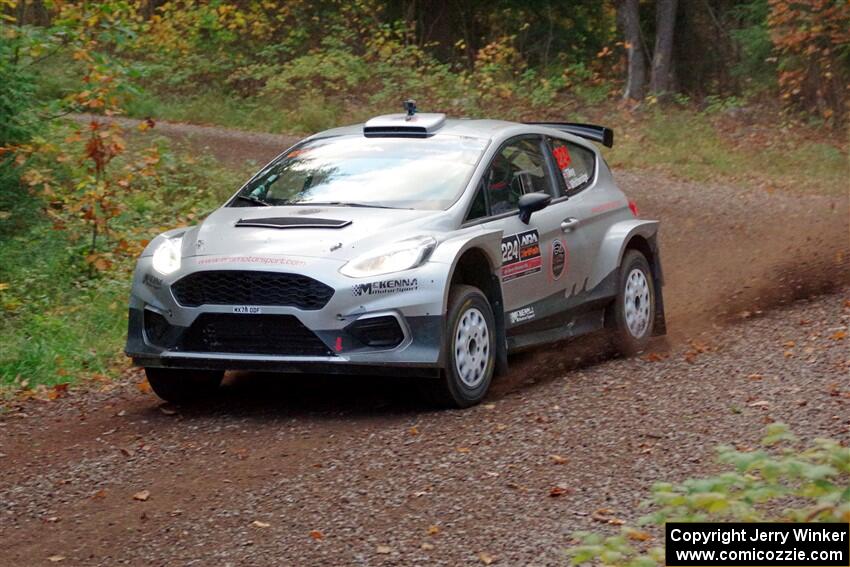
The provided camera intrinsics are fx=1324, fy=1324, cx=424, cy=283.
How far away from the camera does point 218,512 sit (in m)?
6.06

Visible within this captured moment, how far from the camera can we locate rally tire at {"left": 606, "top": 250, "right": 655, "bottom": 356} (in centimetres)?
983

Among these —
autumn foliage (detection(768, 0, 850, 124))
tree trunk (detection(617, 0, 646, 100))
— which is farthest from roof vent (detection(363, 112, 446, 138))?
tree trunk (detection(617, 0, 646, 100))

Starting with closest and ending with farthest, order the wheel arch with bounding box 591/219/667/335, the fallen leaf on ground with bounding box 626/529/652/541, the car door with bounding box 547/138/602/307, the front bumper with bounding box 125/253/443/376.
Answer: the fallen leaf on ground with bounding box 626/529/652/541, the front bumper with bounding box 125/253/443/376, the car door with bounding box 547/138/602/307, the wheel arch with bounding box 591/219/667/335

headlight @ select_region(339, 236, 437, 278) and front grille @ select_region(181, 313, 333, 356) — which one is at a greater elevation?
headlight @ select_region(339, 236, 437, 278)

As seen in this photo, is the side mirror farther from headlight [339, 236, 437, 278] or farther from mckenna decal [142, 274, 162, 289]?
mckenna decal [142, 274, 162, 289]

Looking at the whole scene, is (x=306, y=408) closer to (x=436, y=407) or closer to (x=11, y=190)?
(x=436, y=407)

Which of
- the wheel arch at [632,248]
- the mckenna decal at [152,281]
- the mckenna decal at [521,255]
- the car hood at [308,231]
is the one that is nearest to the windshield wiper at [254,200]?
the car hood at [308,231]

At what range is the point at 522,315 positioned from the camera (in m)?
8.80

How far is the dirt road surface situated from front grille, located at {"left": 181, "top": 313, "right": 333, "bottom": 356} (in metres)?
0.45

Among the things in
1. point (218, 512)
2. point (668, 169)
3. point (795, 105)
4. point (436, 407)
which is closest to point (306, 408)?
point (436, 407)

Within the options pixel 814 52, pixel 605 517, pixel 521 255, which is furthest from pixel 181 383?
pixel 814 52

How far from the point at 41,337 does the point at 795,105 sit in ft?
57.9

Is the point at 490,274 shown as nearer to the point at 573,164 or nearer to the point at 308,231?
the point at 308,231

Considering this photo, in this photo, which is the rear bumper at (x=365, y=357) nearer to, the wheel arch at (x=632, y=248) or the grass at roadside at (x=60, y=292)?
the wheel arch at (x=632, y=248)
